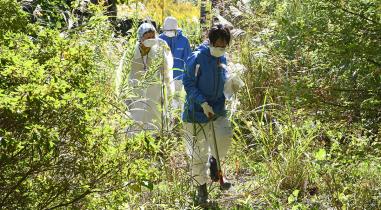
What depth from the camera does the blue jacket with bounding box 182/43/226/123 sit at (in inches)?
231

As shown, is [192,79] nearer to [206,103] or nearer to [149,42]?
[206,103]

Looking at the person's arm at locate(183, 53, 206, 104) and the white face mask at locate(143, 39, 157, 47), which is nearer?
the person's arm at locate(183, 53, 206, 104)

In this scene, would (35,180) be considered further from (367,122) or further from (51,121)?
(367,122)

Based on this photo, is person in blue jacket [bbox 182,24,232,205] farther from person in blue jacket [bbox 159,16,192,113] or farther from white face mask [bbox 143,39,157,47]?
person in blue jacket [bbox 159,16,192,113]

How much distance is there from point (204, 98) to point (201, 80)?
20cm

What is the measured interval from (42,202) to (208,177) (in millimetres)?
3585

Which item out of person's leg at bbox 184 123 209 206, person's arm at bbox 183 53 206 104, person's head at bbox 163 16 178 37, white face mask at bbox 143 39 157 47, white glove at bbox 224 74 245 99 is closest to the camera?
person's leg at bbox 184 123 209 206

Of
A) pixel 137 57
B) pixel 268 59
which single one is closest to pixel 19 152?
pixel 137 57

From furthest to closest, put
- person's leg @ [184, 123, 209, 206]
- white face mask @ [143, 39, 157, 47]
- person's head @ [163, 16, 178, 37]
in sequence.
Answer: person's head @ [163, 16, 178, 37] → white face mask @ [143, 39, 157, 47] → person's leg @ [184, 123, 209, 206]

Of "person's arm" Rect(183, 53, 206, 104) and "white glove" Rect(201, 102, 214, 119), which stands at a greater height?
"person's arm" Rect(183, 53, 206, 104)

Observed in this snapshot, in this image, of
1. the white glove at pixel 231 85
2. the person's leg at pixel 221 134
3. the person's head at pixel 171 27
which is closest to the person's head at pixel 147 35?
the white glove at pixel 231 85

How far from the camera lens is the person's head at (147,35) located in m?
7.13

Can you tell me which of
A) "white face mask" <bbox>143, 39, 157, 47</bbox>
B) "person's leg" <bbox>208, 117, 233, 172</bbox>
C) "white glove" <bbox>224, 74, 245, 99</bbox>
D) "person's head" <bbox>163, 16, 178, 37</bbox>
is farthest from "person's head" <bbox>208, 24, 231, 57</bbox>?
"person's head" <bbox>163, 16, 178, 37</bbox>

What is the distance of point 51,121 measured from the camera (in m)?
2.67
